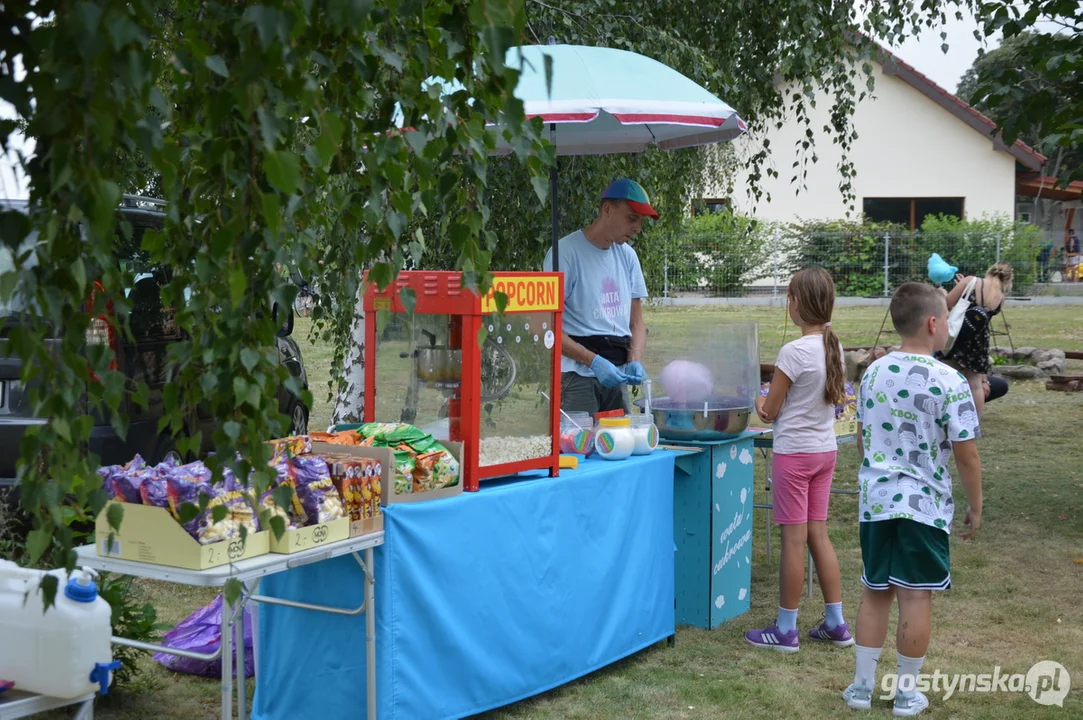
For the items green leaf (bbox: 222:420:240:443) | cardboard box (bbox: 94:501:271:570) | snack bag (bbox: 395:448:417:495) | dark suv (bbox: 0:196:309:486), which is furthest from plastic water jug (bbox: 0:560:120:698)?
dark suv (bbox: 0:196:309:486)

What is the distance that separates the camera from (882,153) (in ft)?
89.9

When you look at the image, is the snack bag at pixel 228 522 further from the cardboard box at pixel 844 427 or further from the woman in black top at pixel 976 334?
the woman in black top at pixel 976 334

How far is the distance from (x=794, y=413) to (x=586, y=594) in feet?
3.63

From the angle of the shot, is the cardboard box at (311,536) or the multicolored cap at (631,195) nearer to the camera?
the cardboard box at (311,536)

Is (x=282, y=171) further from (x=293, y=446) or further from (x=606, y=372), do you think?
(x=606, y=372)

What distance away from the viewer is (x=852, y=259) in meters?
24.8

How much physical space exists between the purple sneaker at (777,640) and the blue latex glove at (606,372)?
1.18 metres

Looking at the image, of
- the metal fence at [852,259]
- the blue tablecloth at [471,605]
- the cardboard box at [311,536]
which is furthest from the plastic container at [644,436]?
the metal fence at [852,259]

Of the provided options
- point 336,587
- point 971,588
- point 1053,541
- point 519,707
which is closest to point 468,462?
point 336,587

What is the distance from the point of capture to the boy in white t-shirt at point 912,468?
12.1 ft

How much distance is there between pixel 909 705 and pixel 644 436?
4.38 ft

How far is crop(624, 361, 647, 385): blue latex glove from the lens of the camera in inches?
181

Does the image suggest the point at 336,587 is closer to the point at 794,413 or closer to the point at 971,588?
the point at 794,413

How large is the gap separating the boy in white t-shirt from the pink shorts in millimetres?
598
